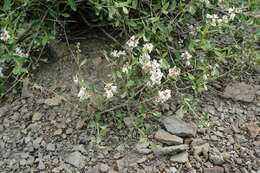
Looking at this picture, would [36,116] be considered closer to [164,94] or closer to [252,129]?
[164,94]

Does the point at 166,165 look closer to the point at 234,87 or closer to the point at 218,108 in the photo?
the point at 218,108

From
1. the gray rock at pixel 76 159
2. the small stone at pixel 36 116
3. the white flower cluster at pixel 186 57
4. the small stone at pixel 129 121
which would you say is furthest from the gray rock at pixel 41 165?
the white flower cluster at pixel 186 57

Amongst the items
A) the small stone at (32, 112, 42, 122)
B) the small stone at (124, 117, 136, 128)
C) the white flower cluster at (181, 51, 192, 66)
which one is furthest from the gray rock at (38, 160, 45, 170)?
the white flower cluster at (181, 51, 192, 66)

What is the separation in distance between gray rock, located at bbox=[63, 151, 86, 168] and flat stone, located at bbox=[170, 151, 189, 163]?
1.54 feet

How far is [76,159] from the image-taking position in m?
1.81

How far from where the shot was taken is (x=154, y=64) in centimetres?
183

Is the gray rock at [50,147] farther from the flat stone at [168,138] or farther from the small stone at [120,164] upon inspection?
the flat stone at [168,138]

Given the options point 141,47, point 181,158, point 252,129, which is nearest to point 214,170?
point 181,158

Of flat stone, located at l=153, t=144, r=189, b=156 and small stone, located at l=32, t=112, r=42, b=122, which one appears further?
small stone, located at l=32, t=112, r=42, b=122

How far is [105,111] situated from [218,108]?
72 cm

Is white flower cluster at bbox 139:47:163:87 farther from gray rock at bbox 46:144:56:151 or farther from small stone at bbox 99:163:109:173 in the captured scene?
gray rock at bbox 46:144:56:151

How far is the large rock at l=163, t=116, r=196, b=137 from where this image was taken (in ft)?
6.28

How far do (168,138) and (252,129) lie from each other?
1.69 ft

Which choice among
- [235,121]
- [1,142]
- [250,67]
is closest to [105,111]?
[1,142]
